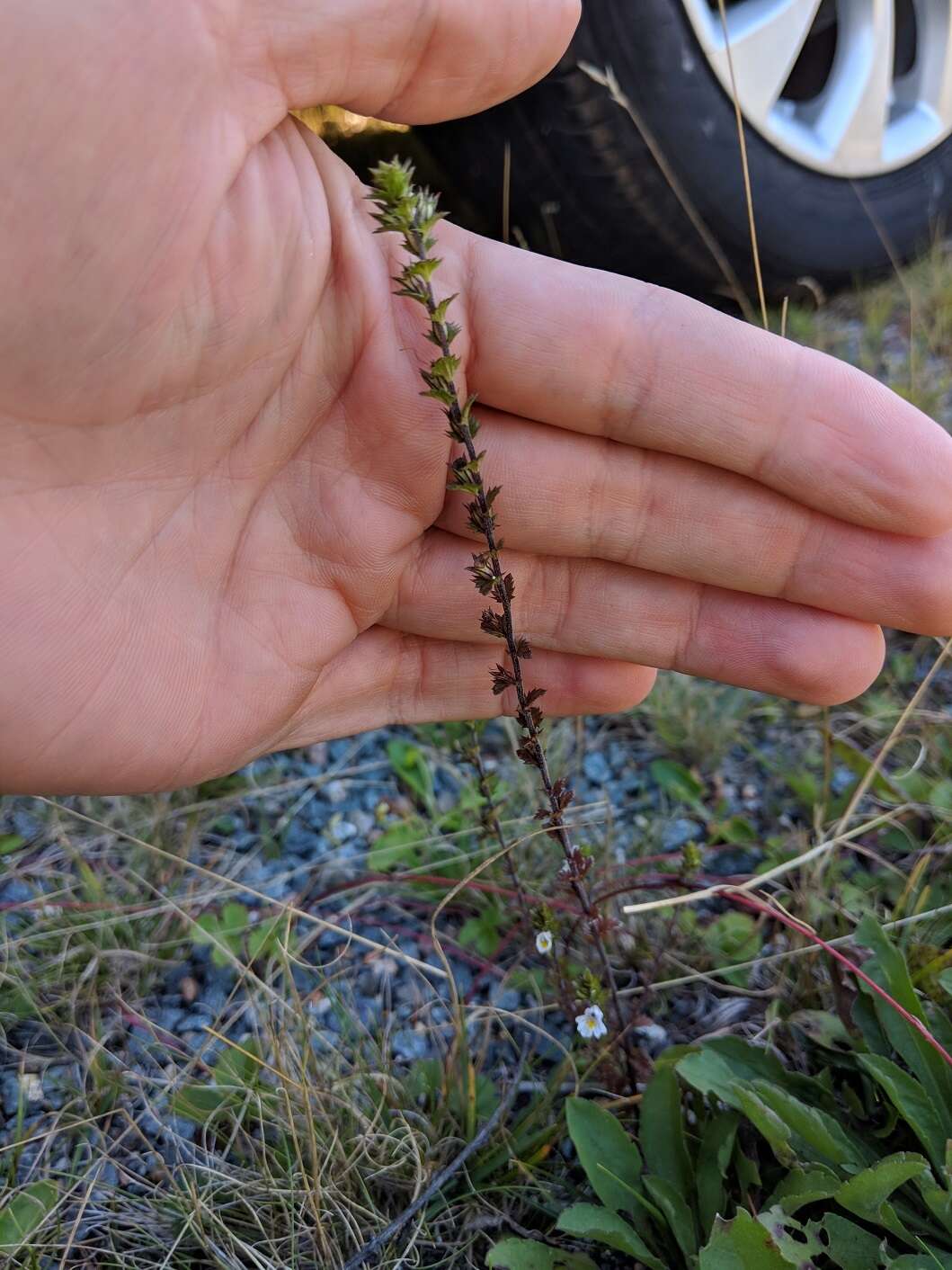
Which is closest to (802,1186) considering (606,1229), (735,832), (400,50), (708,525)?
(606,1229)

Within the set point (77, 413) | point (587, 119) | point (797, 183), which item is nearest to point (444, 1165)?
point (77, 413)

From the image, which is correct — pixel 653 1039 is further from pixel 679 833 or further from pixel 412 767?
pixel 412 767

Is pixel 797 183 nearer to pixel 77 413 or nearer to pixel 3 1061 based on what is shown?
pixel 77 413

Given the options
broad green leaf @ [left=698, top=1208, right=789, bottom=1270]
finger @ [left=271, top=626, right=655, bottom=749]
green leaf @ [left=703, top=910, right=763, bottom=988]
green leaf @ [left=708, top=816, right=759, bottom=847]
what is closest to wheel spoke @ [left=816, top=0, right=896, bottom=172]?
finger @ [left=271, top=626, right=655, bottom=749]

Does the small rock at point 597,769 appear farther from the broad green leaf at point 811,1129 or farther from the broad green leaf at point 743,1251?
the broad green leaf at point 743,1251

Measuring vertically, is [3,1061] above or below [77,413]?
below

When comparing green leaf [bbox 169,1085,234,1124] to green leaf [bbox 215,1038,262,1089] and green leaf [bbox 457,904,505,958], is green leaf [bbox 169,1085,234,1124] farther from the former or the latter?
green leaf [bbox 457,904,505,958]
